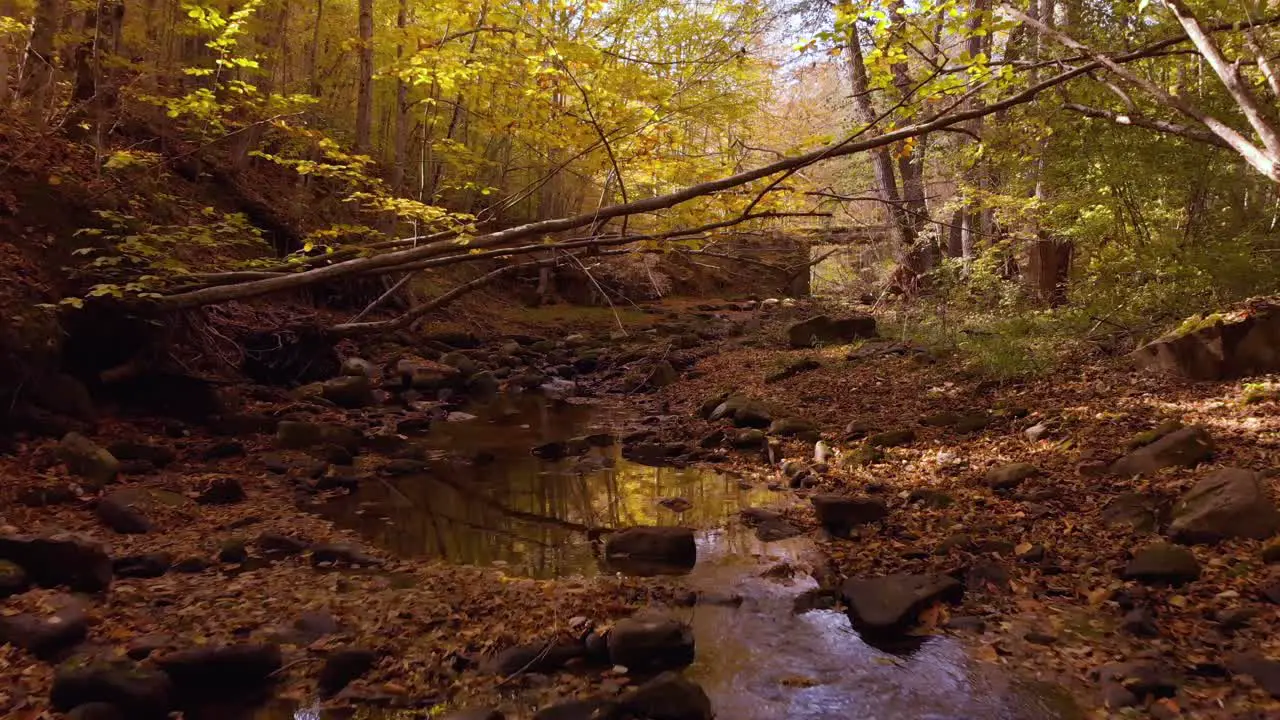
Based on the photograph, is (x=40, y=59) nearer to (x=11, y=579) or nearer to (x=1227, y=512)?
(x=11, y=579)

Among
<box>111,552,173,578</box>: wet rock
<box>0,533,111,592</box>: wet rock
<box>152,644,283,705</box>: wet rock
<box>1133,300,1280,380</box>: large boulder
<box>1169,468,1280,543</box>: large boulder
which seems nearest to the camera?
<box>152,644,283,705</box>: wet rock

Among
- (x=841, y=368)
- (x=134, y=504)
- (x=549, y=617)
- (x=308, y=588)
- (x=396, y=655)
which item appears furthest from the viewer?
(x=841, y=368)

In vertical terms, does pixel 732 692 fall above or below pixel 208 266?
below

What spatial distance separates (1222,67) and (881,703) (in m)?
4.91

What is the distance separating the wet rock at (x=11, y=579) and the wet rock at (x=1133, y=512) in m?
7.60

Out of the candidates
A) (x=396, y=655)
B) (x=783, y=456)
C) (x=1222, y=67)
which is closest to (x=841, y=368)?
(x=783, y=456)

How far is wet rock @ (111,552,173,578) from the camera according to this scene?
5160 millimetres

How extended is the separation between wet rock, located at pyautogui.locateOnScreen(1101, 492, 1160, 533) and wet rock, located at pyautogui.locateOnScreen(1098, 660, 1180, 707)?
1.78 metres

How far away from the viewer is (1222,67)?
494 centimetres

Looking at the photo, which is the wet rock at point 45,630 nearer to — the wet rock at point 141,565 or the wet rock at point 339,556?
the wet rock at point 141,565

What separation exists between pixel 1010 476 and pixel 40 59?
A: 11671mm

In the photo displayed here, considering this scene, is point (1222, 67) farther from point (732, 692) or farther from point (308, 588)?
point (308, 588)

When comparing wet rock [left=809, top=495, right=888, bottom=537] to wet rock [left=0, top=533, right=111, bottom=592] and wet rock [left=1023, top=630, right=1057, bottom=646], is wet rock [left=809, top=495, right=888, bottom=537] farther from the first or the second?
wet rock [left=0, top=533, right=111, bottom=592]

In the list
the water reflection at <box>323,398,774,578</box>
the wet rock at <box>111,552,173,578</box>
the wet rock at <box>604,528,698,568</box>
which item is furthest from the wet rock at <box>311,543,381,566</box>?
the wet rock at <box>604,528,698,568</box>
